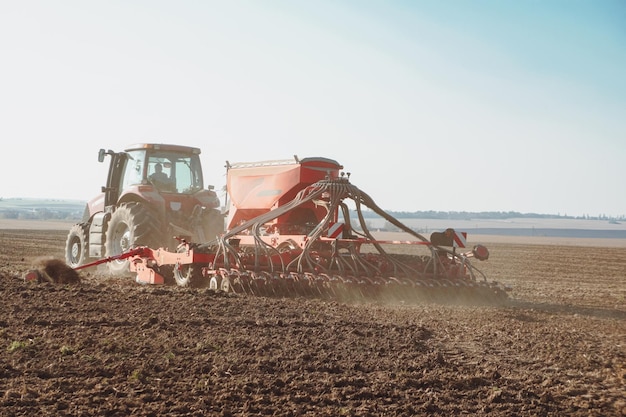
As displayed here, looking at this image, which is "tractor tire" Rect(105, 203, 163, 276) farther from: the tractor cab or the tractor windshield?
the tractor windshield

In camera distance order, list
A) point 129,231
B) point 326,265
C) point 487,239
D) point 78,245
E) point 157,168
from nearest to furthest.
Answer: point 326,265, point 129,231, point 157,168, point 78,245, point 487,239

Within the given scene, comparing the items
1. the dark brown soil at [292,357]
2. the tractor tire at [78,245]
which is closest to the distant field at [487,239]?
the tractor tire at [78,245]

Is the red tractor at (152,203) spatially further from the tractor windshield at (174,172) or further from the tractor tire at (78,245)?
the tractor tire at (78,245)

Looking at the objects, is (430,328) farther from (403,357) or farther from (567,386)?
(567,386)

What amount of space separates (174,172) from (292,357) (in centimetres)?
735

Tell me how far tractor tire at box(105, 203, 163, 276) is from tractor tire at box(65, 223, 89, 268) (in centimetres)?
90

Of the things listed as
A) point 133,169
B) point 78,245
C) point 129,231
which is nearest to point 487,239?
point 78,245

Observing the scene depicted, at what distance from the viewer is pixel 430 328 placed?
7895mm

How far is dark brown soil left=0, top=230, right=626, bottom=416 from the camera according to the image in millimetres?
4883

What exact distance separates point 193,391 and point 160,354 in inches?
42.6

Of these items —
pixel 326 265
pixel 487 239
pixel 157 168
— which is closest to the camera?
pixel 326 265

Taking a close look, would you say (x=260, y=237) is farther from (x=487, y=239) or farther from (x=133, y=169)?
(x=487, y=239)

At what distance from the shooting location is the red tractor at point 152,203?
477 inches

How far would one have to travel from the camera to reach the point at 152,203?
12.3 meters
